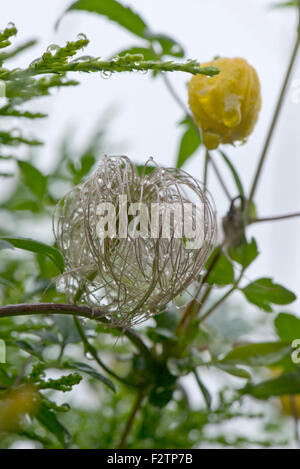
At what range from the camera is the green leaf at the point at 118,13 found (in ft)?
1.07

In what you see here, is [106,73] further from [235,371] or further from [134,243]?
[235,371]

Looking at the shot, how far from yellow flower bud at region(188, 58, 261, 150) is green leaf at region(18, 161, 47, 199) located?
5.0 inches

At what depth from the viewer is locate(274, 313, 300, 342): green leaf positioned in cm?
34

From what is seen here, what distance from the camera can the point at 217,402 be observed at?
1.25 feet

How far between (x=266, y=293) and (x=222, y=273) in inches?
1.0

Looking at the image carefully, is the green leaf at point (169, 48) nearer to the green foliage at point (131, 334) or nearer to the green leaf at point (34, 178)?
the green foliage at point (131, 334)

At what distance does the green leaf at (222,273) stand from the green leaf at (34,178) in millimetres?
128

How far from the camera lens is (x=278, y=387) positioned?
0.33 meters

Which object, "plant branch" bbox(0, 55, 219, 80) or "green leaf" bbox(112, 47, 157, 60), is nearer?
"plant branch" bbox(0, 55, 219, 80)

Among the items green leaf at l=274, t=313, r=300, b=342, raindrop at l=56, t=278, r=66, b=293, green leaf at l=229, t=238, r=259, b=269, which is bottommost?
green leaf at l=274, t=313, r=300, b=342

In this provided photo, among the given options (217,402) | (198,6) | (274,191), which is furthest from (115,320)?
(198,6)

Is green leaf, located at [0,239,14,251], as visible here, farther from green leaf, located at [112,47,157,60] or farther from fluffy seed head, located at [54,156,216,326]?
green leaf, located at [112,47,157,60]

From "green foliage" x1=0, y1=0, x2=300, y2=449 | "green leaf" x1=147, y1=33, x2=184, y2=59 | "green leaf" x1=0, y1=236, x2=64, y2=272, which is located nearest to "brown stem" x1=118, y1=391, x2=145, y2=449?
"green foliage" x1=0, y1=0, x2=300, y2=449
